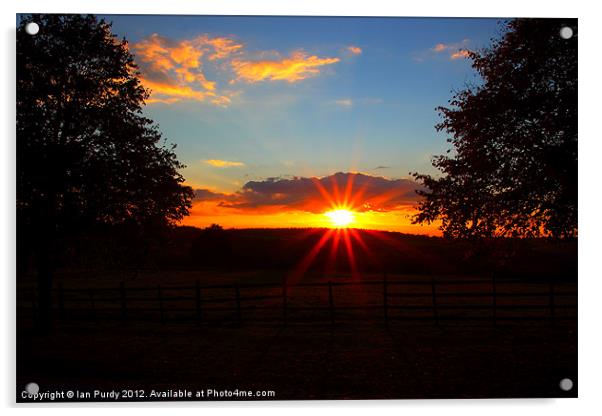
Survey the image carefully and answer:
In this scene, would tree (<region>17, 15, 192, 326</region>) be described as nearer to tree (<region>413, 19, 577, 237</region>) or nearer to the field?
the field

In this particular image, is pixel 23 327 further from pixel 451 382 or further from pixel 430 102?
pixel 430 102

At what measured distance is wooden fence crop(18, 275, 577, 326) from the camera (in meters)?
16.0

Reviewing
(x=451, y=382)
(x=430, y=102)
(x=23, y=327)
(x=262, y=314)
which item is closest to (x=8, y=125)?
(x=23, y=327)

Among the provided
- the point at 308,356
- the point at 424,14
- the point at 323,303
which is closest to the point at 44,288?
the point at 308,356

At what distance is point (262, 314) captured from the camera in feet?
66.3

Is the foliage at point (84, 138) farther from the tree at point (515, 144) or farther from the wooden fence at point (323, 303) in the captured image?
the tree at point (515, 144)

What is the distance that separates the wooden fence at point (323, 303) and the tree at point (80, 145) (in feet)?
5.64

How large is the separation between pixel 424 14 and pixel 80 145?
7569mm

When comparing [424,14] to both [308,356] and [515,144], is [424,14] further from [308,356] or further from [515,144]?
[308,356]

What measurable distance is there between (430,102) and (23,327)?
8.27 m

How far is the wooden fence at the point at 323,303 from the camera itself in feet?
52.6

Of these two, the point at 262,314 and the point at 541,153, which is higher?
the point at 541,153

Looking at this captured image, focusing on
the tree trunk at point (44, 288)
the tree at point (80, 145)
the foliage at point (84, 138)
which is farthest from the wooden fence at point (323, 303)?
the foliage at point (84, 138)

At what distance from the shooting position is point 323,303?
2452cm
